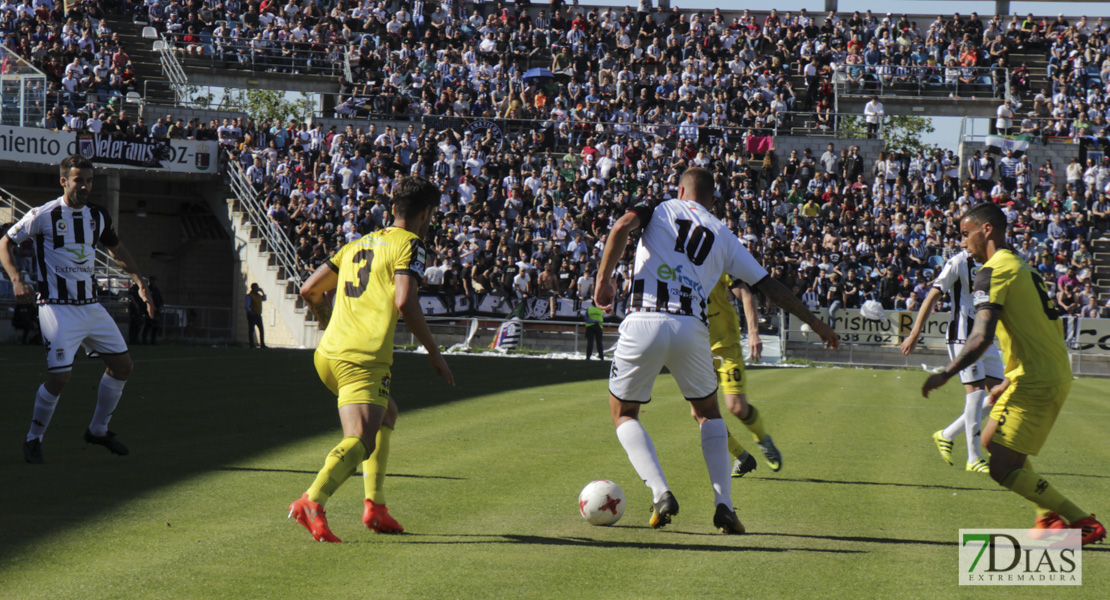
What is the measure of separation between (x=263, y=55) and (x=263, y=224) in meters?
10.1

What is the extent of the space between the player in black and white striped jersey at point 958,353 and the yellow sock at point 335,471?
576 cm

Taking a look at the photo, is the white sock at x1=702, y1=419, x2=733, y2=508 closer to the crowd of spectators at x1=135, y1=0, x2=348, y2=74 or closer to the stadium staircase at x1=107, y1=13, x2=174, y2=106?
the stadium staircase at x1=107, y1=13, x2=174, y2=106

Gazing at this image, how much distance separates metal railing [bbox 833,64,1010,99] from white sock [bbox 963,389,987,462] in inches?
1326

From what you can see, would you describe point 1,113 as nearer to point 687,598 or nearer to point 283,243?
point 283,243

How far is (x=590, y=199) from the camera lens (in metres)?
34.2

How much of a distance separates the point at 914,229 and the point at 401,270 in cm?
2935

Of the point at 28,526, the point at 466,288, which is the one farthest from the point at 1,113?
the point at 28,526

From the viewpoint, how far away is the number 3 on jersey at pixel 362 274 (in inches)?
250

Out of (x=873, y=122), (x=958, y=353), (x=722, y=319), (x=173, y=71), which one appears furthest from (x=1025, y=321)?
(x=173, y=71)

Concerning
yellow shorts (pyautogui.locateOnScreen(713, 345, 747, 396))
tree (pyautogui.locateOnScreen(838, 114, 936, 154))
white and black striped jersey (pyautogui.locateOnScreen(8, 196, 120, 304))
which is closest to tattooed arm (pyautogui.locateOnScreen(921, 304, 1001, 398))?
yellow shorts (pyautogui.locateOnScreen(713, 345, 747, 396))

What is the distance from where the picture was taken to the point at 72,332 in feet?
28.9

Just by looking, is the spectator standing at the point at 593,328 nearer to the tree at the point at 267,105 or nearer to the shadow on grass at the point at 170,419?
the shadow on grass at the point at 170,419

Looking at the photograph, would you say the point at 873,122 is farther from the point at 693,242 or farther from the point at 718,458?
the point at 718,458

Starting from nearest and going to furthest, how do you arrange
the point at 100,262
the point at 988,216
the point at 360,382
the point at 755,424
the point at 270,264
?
the point at 360,382 < the point at 988,216 < the point at 755,424 < the point at 100,262 < the point at 270,264
